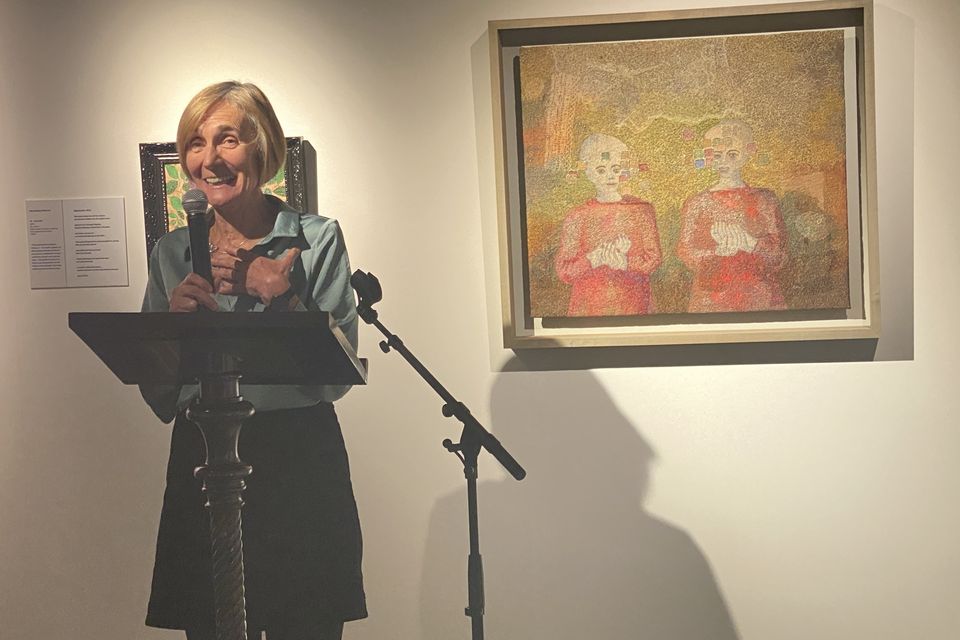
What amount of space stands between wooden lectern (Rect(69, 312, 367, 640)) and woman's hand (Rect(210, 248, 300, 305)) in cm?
100

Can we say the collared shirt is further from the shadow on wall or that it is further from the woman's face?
the shadow on wall

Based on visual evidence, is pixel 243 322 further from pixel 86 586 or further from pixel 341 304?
pixel 86 586

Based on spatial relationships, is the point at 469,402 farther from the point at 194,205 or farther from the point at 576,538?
the point at 194,205

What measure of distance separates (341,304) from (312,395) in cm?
26

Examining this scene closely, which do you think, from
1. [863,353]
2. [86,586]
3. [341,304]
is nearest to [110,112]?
[341,304]

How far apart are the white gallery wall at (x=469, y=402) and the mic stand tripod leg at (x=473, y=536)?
0.19 metres

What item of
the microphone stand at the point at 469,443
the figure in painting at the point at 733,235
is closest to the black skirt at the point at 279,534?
the microphone stand at the point at 469,443

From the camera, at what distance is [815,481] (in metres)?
2.79

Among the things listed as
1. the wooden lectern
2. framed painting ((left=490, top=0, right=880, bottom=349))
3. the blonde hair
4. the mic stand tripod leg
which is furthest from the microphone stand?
the wooden lectern

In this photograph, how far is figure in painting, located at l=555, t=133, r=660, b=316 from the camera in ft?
9.06

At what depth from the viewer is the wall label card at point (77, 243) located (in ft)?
9.37

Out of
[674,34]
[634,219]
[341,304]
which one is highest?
[674,34]

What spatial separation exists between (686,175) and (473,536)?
1140 mm

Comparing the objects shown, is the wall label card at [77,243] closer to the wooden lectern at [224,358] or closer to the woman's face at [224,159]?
the woman's face at [224,159]
